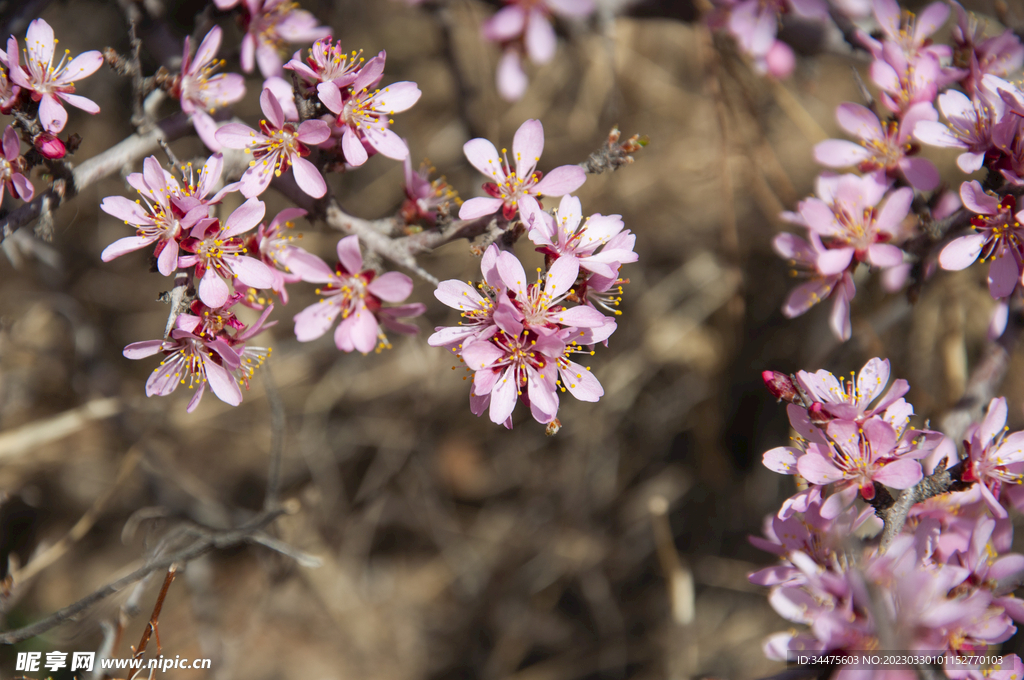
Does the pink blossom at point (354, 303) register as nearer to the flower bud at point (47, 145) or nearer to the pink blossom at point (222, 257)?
the pink blossom at point (222, 257)

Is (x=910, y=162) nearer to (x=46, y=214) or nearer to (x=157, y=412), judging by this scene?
(x=46, y=214)

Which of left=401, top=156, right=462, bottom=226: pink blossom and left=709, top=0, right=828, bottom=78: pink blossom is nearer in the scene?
left=401, top=156, right=462, bottom=226: pink blossom

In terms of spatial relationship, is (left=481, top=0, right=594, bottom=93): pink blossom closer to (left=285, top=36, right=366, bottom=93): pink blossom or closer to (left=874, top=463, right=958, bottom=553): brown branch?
(left=285, top=36, right=366, bottom=93): pink blossom

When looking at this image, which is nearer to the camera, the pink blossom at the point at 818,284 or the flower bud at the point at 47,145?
the flower bud at the point at 47,145

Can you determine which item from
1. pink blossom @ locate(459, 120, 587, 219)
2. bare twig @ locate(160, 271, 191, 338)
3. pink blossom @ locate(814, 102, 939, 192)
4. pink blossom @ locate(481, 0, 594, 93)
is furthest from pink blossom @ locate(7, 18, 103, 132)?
pink blossom @ locate(814, 102, 939, 192)

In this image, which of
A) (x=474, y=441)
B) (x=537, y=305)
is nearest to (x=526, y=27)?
(x=537, y=305)

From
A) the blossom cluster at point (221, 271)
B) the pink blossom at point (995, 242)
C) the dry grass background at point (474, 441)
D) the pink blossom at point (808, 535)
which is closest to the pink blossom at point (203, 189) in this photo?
the blossom cluster at point (221, 271)

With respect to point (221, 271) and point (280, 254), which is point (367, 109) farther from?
point (221, 271)
